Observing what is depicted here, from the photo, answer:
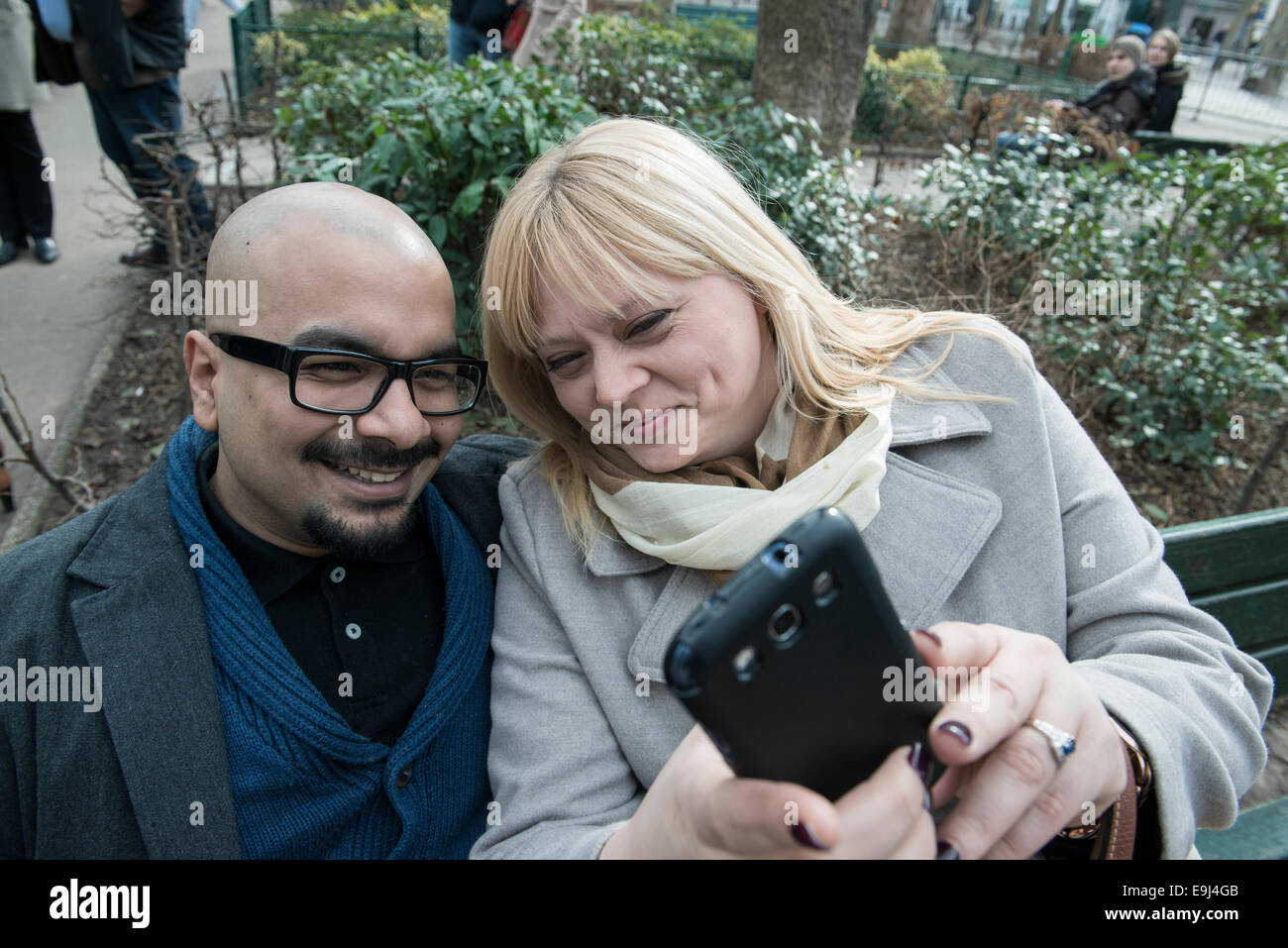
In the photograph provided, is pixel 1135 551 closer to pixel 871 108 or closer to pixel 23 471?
pixel 23 471

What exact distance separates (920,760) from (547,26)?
6.34 meters

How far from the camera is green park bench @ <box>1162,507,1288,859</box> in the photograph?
2408mm

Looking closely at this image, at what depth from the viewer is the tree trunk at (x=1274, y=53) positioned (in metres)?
26.2

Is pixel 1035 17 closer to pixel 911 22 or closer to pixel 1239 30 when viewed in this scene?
pixel 911 22

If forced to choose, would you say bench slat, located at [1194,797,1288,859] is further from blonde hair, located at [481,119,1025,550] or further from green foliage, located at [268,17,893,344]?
green foliage, located at [268,17,893,344]

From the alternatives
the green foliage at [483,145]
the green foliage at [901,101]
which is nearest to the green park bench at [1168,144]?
the green foliage at [901,101]

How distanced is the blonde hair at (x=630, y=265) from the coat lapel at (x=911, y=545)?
0.10m

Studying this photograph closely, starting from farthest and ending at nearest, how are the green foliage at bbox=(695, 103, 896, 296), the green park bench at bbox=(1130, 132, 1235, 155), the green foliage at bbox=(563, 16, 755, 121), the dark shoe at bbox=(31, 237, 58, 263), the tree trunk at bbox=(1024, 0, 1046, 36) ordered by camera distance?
1. the tree trunk at bbox=(1024, 0, 1046, 36)
2. the green park bench at bbox=(1130, 132, 1235, 155)
3. the dark shoe at bbox=(31, 237, 58, 263)
4. the green foliage at bbox=(563, 16, 755, 121)
5. the green foliage at bbox=(695, 103, 896, 296)

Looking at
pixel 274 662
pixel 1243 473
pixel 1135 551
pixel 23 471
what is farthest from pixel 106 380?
pixel 1243 473

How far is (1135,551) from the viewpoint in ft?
6.27

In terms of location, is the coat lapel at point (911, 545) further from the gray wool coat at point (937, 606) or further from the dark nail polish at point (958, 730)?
the dark nail polish at point (958, 730)

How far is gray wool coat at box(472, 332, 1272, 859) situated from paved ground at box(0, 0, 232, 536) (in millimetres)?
3137

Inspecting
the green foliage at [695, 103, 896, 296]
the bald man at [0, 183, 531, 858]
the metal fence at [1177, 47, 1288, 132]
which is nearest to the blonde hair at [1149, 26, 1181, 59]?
the green foliage at [695, 103, 896, 296]
